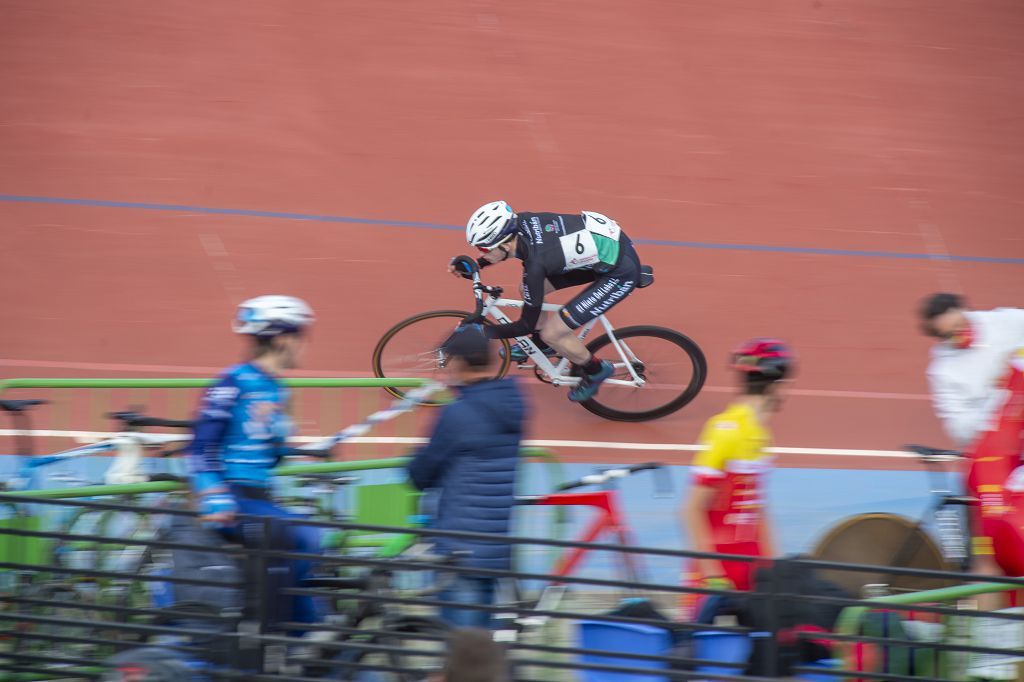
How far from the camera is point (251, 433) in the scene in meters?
4.69

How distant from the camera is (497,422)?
15.1 ft

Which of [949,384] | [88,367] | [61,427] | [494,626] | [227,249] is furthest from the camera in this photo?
[227,249]

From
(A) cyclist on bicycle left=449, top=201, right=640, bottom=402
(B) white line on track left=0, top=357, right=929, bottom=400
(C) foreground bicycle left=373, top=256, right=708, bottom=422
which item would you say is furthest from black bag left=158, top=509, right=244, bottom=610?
(B) white line on track left=0, top=357, right=929, bottom=400

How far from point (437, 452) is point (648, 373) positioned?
449 centimetres

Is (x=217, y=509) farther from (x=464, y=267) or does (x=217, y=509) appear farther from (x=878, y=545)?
(x=464, y=267)

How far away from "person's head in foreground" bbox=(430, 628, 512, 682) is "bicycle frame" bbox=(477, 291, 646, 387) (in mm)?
5215

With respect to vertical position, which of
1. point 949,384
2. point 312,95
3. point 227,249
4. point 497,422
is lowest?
point 497,422

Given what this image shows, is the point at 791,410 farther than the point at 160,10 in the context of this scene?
No

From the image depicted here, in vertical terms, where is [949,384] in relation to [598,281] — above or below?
below

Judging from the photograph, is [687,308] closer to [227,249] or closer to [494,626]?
[227,249]

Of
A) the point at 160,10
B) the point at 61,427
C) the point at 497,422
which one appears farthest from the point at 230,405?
the point at 160,10

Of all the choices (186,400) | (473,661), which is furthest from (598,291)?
(473,661)

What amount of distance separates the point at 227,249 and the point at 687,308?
4408 millimetres

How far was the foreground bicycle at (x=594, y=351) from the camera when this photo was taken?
28.5 ft
